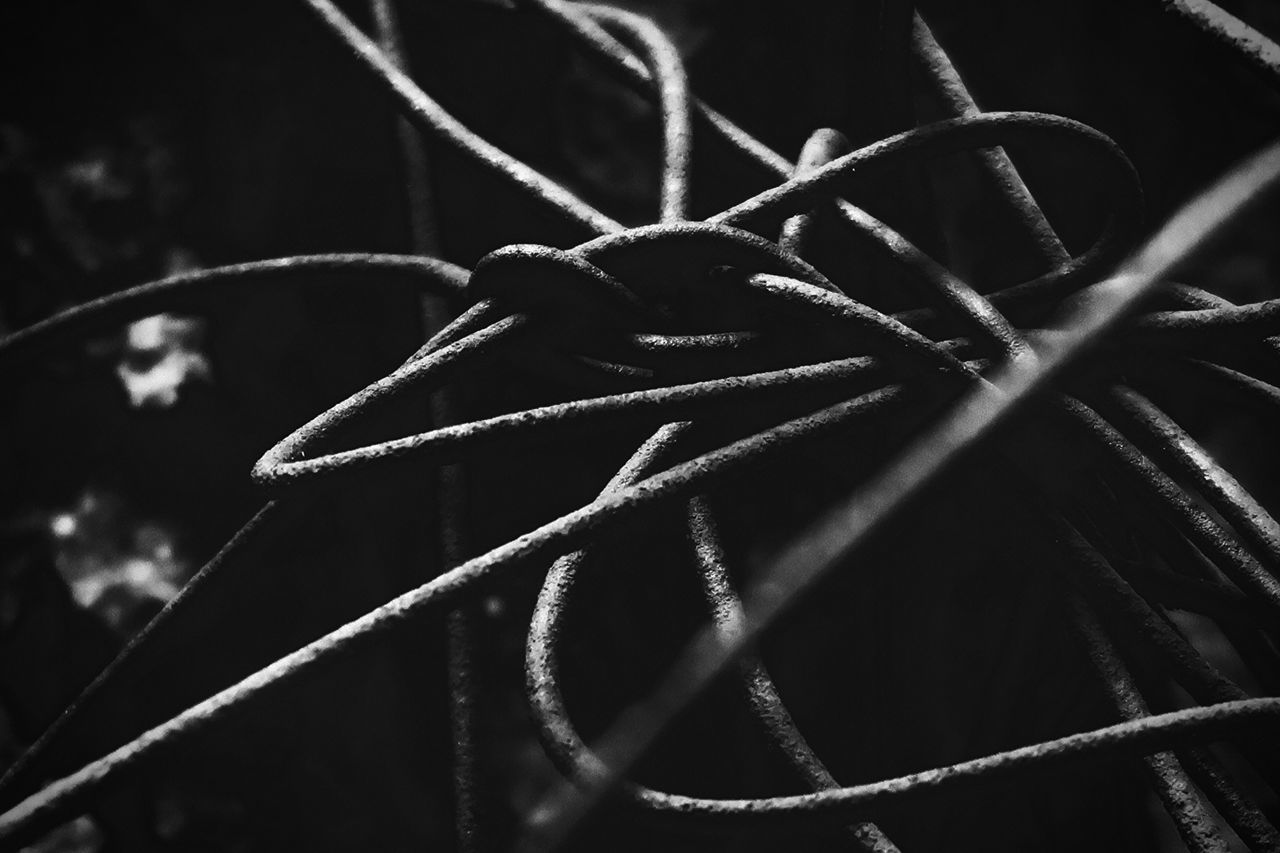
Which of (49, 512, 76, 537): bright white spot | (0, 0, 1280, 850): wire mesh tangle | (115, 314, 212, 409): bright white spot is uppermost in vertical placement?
(115, 314, 212, 409): bright white spot

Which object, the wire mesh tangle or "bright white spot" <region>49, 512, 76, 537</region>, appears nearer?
the wire mesh tangle

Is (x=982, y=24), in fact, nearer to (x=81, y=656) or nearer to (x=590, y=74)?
(x=590, y=74)

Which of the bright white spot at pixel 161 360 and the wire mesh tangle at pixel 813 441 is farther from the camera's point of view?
the bright white spot at pixel 161 360

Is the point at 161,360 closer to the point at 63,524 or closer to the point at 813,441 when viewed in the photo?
the point at 63,524

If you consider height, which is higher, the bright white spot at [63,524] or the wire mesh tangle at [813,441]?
the bright white spot at [63,524]

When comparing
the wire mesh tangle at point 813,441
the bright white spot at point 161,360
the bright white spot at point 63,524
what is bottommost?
the wire mesh tangle at point 813,441

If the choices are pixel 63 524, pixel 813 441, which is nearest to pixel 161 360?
pixel 63 524

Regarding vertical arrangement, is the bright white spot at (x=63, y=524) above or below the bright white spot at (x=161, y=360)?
below

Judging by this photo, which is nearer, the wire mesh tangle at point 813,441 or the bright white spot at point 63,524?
the wire mesh tangle at point 813,441
